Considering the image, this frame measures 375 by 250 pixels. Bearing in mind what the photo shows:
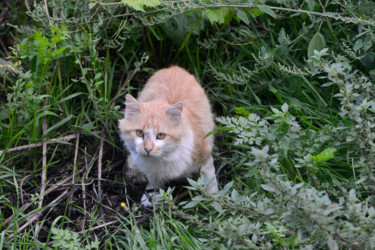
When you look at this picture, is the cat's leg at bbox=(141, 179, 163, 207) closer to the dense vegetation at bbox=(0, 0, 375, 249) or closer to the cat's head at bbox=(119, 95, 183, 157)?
the dense vegetation at bbox=(0, 0, 375, 249)

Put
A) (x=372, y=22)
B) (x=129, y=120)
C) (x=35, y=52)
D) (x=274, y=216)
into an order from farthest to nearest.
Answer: (x=35, y=52)
(x=129, y=120)
(x=372, y=22)
(x=274, y=216)

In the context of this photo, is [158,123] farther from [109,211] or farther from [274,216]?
[274,216]

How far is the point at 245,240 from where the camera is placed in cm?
227

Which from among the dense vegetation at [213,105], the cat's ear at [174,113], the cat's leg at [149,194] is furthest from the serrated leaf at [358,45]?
the cat's leg at [149,194]

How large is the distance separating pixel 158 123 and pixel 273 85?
123 centimetres

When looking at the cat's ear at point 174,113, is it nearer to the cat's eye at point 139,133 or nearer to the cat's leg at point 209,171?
the cat's eye at point 139,133

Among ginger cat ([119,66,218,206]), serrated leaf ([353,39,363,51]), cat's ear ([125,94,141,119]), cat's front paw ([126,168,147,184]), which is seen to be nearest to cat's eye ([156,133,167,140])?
ginger cat ([119,66,218,206])

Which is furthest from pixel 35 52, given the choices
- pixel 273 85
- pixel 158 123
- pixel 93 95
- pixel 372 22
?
pixel 372 22

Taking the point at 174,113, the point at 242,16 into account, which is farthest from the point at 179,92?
the point at 242,16

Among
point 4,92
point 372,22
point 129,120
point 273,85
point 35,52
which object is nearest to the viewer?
point 372,22

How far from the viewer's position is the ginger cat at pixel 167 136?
3.09 m

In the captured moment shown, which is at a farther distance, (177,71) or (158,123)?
(177,71)

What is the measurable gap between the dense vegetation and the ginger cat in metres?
0.18

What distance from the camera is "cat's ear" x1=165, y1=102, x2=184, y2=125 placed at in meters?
3.08
